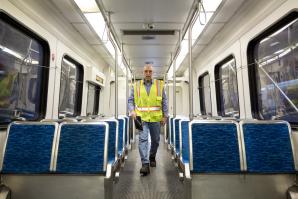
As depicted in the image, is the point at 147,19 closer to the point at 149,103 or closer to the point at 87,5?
the point at 87,5

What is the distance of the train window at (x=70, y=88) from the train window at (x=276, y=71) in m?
3.33

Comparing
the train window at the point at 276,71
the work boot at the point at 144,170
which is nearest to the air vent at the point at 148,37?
the train window at the point at 276,71

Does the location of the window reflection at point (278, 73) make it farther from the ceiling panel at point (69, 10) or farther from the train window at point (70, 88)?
the train window at point (70, 88)

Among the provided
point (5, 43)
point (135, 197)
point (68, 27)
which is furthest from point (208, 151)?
point (68, 27)

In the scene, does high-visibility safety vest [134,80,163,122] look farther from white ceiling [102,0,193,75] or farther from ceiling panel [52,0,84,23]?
ceiling panel [52,0,84,23]

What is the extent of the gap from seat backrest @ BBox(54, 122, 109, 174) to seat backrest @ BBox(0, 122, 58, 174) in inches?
3.4

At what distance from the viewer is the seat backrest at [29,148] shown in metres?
1.89

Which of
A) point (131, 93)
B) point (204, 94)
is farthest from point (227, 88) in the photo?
point (131, 93)

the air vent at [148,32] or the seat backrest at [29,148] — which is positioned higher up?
the air vent at [148,32]

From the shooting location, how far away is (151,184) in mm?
2516

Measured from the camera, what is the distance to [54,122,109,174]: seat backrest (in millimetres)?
1886

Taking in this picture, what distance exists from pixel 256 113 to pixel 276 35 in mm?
1159

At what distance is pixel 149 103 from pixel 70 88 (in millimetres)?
2171

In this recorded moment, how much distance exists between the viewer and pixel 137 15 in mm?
3643
